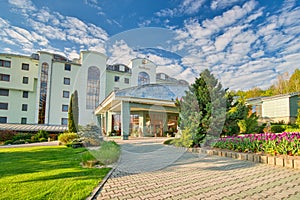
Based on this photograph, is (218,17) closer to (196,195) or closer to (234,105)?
(234,105)

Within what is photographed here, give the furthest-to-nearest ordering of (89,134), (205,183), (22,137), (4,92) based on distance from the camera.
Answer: (4,92)
(22,137)
(89,134)
(205,183)

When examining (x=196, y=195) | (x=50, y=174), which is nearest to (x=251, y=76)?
(x=196, y=195)

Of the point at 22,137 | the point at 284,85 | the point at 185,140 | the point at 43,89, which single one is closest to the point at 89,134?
the point at 185,140

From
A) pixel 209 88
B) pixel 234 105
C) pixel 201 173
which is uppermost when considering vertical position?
pixel 209 88

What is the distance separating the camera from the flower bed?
5.81 m

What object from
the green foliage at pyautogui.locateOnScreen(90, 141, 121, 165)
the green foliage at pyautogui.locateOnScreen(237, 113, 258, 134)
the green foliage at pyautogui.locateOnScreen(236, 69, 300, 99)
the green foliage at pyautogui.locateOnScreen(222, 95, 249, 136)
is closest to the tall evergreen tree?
the green foliage at pyautogui.locateOnScreen(222, 95, 249, 136)

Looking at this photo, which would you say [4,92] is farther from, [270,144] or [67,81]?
[270,144]

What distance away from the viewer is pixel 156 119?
22656 millimetres

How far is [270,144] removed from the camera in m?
6.37

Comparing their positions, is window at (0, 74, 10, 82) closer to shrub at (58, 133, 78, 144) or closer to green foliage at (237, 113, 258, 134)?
shrub at (58, 133, 78, 144)

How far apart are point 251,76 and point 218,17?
4.10 m

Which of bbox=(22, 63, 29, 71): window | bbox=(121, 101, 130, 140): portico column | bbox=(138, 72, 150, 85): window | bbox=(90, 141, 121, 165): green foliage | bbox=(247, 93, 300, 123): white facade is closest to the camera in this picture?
bbox=(90, 141, 121, 165): green foliage

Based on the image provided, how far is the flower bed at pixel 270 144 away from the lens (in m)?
5.81

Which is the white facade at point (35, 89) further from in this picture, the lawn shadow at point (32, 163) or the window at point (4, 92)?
the lawn shadow at point (32, 163)
